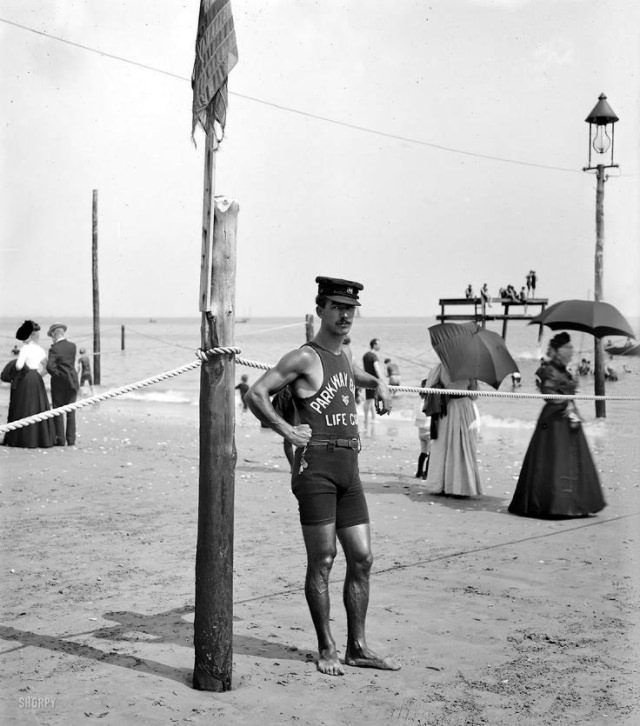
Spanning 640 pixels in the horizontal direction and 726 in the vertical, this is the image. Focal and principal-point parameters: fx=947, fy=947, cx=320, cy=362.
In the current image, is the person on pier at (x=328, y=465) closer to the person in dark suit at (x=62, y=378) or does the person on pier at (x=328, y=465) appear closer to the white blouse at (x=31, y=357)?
the person in dark suit at (x=62, y=378)

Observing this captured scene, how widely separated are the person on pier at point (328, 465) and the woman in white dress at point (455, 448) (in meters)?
5.38

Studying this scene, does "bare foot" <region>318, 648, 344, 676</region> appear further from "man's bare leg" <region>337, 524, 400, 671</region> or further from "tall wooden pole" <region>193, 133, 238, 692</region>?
"tall wooden pole" <region>193, 133, 238, 692</region>

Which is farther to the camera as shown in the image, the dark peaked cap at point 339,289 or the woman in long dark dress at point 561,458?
the woman in long dark dress at point 561,458

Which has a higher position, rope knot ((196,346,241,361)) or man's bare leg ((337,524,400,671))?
rope knot ((196,346,241,361))

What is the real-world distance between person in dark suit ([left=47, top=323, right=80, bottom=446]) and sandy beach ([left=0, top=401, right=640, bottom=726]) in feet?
8.19

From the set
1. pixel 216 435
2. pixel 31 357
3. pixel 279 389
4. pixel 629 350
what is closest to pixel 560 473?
pixel 279 389

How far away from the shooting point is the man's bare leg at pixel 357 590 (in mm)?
4797

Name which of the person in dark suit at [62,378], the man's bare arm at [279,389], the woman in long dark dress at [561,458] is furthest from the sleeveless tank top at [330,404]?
the person in dark suit at [62,378]

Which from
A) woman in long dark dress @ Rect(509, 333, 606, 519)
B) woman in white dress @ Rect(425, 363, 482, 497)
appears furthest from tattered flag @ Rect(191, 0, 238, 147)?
woman in white dress @ Rect(425, 363, 482, 497)

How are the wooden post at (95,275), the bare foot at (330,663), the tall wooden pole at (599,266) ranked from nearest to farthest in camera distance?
1. the bare foot at (330,663)
2. the tall wooden pole at (599,266)
3. the wooden post at (95,275)

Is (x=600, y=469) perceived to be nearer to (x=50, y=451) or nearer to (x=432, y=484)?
(x=432, y=484)

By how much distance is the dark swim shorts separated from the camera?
15.4 feet

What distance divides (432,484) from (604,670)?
18.2ft

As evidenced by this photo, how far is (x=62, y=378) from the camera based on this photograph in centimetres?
1338
